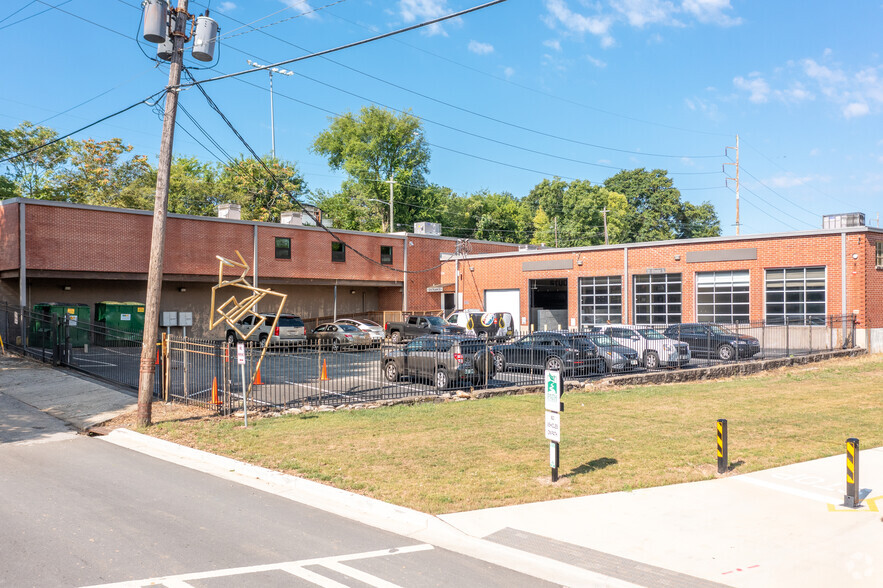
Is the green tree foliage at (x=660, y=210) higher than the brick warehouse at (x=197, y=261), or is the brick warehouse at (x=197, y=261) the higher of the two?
the green tree foliage at (x=660, y=210)

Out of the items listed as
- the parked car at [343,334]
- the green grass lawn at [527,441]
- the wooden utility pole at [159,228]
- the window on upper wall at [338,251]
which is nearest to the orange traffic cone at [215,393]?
the green grass lawn at [527,441]

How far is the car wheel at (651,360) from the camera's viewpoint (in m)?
21.9

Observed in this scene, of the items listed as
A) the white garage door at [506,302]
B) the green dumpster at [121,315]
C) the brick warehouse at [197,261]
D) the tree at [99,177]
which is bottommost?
the green dumpster at [121,315]

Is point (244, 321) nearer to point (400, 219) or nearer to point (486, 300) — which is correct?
point (486, 300)

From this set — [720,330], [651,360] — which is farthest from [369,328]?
[720,330]

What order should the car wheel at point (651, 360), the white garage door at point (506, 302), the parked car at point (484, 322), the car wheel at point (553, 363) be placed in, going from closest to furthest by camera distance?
the car wheel at point (553, 363) → the car wheel at point (651, 360) → the parked car at point (484, 322) → the white garage door at point (506, 302)

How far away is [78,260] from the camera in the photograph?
96.7 feet

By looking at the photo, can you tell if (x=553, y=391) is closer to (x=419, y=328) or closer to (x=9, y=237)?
(x=419, y=328)

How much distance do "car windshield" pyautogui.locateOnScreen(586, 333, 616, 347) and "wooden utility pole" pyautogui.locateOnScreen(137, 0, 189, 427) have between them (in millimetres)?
12623

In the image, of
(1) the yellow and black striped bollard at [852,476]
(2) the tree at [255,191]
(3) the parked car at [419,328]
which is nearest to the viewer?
(1) the yellow and black striped bollard at [852,476]

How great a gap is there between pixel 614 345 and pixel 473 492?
1394 cm

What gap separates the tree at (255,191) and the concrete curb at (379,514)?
4975cm

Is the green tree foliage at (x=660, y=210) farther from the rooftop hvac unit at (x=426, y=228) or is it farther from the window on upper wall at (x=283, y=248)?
the window on upper wall at (x=283, y=248)

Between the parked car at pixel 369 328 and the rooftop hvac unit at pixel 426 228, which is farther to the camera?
the rooftop hvac unit at pixel 426 228
